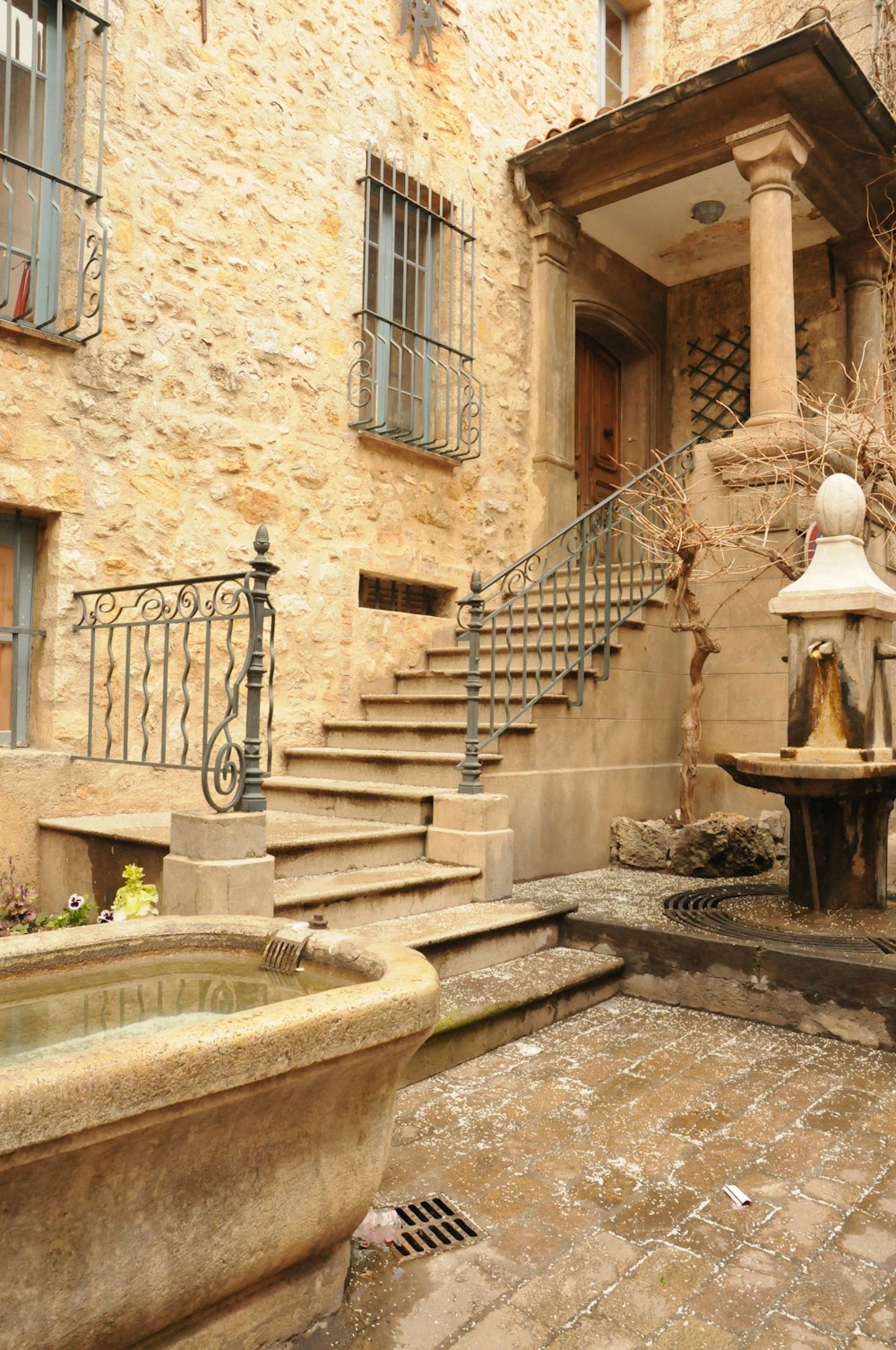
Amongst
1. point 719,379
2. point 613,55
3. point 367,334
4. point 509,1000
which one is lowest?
point 509,1000

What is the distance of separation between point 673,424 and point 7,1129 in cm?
953

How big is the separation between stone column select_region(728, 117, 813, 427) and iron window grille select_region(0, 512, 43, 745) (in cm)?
474

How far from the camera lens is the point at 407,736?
555 centimetres

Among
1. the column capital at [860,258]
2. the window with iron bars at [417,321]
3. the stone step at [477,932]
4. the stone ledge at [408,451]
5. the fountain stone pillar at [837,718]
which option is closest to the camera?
the stone step at [477,932]

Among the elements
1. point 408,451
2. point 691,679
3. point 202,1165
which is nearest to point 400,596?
point 408,451

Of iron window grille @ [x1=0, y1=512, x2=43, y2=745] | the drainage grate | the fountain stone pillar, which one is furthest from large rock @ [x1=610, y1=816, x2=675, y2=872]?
the drainage grate

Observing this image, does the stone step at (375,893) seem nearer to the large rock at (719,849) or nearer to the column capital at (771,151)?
the large rock at (719,849)

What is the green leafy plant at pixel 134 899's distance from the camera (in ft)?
11.4

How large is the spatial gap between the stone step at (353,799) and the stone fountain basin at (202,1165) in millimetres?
2616

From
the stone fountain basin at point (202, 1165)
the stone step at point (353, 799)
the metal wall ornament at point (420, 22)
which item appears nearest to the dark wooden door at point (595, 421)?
the metal wall ornament at point (420, 22)

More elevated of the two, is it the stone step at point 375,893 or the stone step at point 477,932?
the stone step at point 375,893

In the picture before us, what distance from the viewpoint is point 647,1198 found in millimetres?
2371

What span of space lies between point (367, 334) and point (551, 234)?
2.52m

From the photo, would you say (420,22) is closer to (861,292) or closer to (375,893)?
(861,292)
